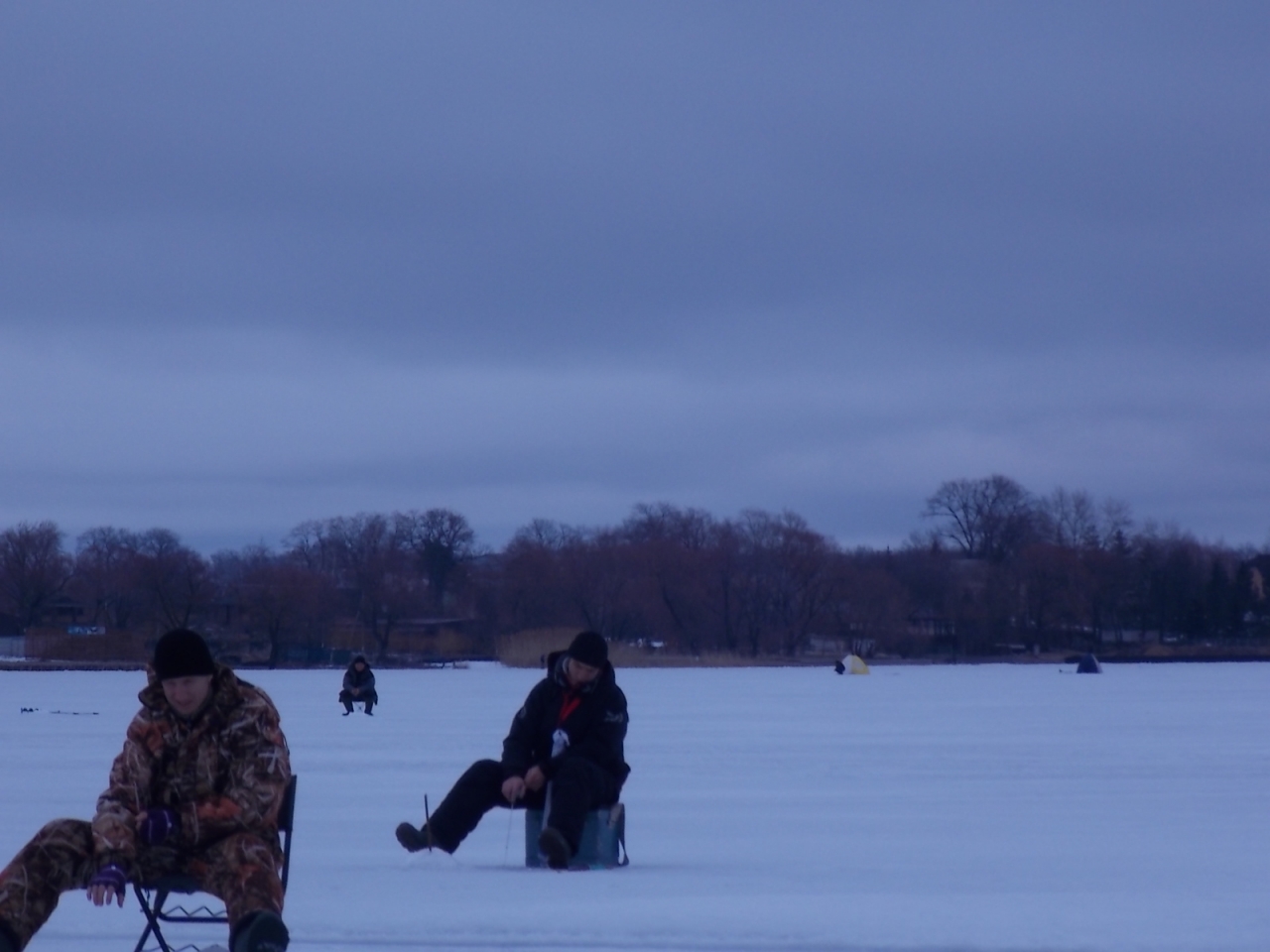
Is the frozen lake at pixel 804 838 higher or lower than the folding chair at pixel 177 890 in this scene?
lower

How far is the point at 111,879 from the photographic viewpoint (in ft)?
14.3

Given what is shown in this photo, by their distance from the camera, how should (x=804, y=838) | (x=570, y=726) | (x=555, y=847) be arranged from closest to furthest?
1. (x=555, y=847)
2. (x=570, y=726)
3. (x=804, y=838)

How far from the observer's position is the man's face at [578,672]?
6676 millimetres

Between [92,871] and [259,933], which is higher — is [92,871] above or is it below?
above

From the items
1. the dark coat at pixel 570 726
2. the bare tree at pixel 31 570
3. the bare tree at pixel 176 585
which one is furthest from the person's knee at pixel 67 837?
the bare tree at pixel 31 570

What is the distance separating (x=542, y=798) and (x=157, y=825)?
2.46m

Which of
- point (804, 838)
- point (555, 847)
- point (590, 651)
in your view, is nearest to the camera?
point (555, 847)

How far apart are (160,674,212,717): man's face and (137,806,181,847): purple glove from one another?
282mm

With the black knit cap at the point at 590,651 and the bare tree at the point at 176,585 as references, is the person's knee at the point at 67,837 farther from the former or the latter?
the bare tree at the point at 176,585

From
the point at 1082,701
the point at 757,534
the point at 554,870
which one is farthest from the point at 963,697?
the point at 757,534

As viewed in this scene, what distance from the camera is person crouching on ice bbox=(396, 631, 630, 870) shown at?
6.60 meters

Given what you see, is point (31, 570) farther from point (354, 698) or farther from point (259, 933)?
point (259, 933)

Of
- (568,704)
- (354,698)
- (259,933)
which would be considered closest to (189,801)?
(259,933)

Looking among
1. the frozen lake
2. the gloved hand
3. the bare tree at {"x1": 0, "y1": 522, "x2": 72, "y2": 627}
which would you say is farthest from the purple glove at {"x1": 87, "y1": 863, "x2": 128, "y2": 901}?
the bare tree at {"x1": 0, "y1": 522, "x2": 72, "y2": 627}
